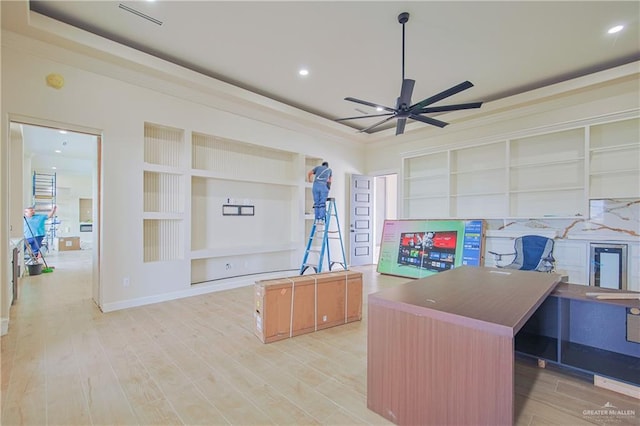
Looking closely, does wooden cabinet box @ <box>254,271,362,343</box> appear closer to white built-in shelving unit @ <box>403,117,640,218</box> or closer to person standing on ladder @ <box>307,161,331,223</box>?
person standing on ladder @ <box>307,161,331,223</box>

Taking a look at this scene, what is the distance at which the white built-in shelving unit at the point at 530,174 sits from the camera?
4375 mm

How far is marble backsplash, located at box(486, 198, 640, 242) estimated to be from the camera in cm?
417

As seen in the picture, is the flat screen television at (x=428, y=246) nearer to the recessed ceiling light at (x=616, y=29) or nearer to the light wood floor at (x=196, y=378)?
the light wood floor at (x=196, y=378)

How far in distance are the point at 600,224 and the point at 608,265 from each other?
614 mm

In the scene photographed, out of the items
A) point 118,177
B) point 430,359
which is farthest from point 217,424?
point 118,177

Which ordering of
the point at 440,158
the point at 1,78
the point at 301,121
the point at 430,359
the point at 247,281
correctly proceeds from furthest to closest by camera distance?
the point at 440,158 < the point at 301,121 < the point at 247,281 < the point at 1,78 < the point at 430,359

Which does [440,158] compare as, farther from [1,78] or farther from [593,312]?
[1,78]

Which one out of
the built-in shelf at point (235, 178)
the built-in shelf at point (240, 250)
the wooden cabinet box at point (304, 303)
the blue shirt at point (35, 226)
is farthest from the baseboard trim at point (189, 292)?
the blue shirt at point (35, 226)

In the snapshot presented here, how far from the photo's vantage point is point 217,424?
1758 mm

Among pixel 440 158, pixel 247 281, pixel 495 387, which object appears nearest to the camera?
pixel 495 387

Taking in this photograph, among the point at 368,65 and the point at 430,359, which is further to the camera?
the point at 368,65

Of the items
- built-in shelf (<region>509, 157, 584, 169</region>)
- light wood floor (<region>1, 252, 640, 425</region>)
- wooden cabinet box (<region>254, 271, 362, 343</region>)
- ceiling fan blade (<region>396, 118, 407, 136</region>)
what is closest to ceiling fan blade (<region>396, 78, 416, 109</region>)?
ceiling fan blade (<region>396, 118, 407, 136</region>)

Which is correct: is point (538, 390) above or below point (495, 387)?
below

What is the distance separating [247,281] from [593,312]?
4.67 meters
